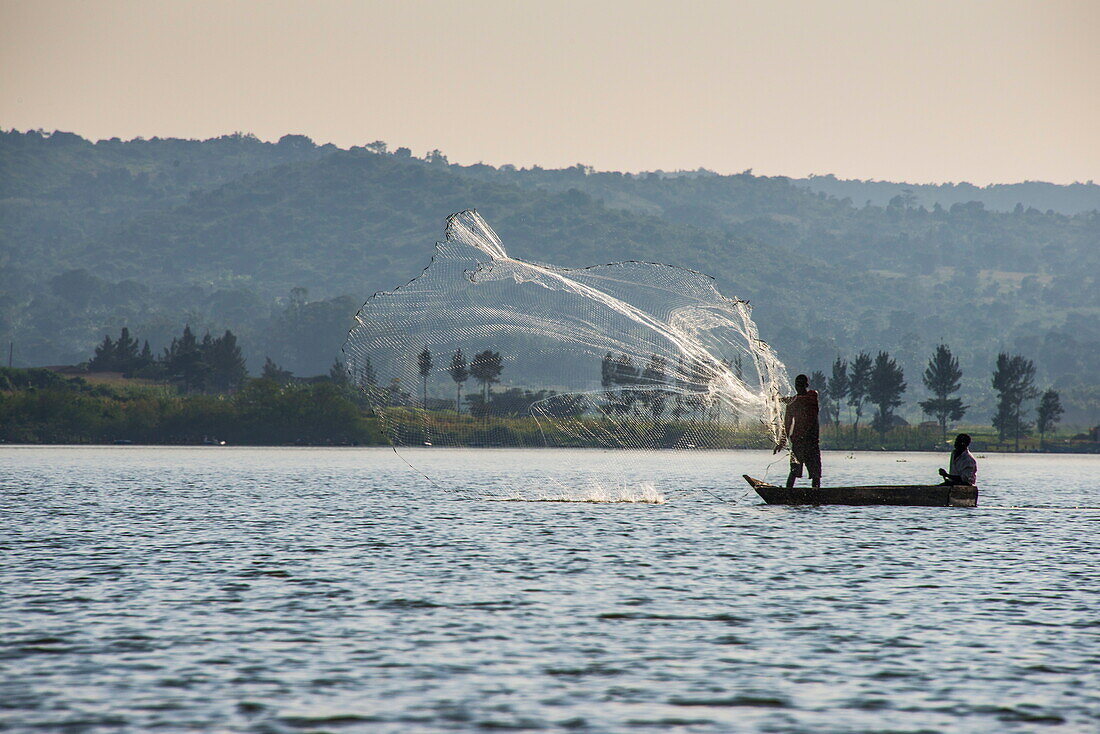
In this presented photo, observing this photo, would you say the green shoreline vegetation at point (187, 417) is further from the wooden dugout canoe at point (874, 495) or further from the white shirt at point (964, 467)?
the white shirt at point (964, 467)

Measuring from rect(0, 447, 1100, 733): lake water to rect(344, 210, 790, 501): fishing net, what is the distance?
341 centimetres

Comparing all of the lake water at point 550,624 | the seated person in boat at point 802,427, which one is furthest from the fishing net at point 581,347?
the lake water at point 550,624

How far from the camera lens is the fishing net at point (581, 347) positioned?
126 feet

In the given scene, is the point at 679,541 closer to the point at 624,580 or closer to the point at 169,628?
the point at 624,580

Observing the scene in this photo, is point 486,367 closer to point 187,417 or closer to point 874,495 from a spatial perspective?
point 874,495

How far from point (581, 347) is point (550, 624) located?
64.9ft

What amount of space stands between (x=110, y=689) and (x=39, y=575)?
12.9 m

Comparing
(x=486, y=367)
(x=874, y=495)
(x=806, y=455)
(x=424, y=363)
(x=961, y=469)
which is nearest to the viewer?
(x=806, y=455)

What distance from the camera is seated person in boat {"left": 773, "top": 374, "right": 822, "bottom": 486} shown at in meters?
39.0

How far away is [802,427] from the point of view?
3925 centimetres

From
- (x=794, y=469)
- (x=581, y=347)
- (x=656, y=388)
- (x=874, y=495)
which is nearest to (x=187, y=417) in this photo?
(x=581, y=347)

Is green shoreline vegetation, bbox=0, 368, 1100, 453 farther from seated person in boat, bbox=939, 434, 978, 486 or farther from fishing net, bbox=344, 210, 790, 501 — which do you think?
seated person in boat, bbox=939, 434, 978, 486

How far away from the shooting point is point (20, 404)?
185m

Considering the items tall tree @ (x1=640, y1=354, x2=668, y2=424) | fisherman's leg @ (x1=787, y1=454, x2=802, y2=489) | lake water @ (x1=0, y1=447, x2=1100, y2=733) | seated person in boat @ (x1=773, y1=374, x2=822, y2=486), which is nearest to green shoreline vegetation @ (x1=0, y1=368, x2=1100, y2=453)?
fisherman's leg @ (x1=787, y1=454, x2=802, y2=489)
